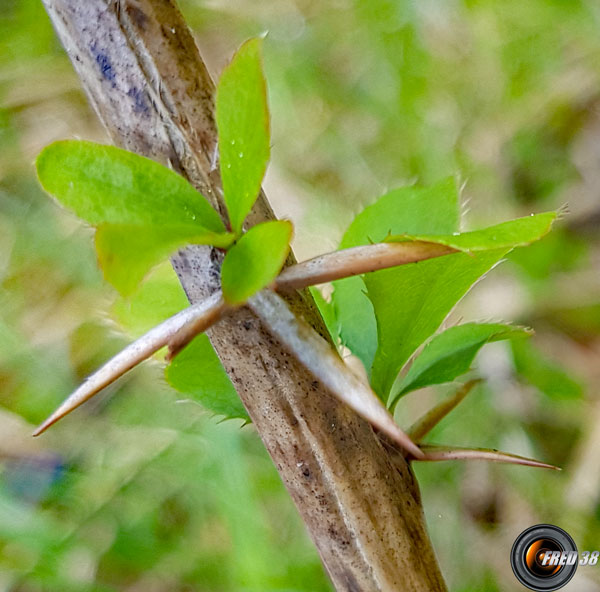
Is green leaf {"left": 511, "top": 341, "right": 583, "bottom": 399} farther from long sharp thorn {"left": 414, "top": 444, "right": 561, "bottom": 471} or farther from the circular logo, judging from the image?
long sharp thorn {"left": 414, "top": 444, "right": 561, "bottom": 471}

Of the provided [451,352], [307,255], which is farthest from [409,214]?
[307,255]

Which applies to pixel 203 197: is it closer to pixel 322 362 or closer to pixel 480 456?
pixel 322 362

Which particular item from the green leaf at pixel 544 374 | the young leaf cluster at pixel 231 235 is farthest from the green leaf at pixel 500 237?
the green leaf at pixel 544 374

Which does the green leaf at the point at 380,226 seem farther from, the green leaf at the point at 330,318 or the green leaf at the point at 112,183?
the green leaf at the point at 112,183

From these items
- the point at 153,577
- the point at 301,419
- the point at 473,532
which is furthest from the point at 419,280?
the point at 153,577

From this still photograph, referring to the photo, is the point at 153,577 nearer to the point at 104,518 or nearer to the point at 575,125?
the point at 104,518
